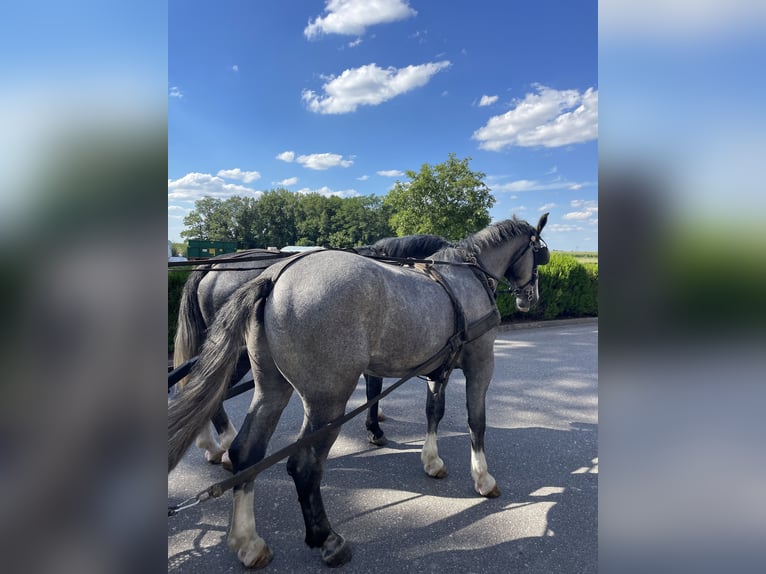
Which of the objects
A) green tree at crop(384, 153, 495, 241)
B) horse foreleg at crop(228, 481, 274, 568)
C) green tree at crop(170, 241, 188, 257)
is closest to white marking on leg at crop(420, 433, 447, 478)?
horse foreleg at crop(228, 481, 274, 568)

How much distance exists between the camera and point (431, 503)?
8.69 feet

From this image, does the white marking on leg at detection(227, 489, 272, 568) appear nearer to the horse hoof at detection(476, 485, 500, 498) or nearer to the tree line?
the horse hoof at detection(476, 485, 500, 498)

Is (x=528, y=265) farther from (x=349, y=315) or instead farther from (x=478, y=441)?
(x=349, y=315)

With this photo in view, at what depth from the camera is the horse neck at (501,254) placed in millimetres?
3354

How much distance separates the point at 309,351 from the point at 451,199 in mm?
14681

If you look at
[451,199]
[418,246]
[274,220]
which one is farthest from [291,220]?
[418,246]

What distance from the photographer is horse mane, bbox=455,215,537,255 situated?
331 centimetres

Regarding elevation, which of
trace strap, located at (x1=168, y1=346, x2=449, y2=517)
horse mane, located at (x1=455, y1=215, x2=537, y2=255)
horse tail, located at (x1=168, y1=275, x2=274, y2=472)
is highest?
horse mane, located at (x1=455, y1=215, x2=537, y2=255)

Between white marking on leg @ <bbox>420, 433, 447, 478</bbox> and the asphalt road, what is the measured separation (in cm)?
6

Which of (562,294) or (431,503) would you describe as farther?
(562,294)

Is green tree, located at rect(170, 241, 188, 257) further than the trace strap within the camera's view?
Yes
